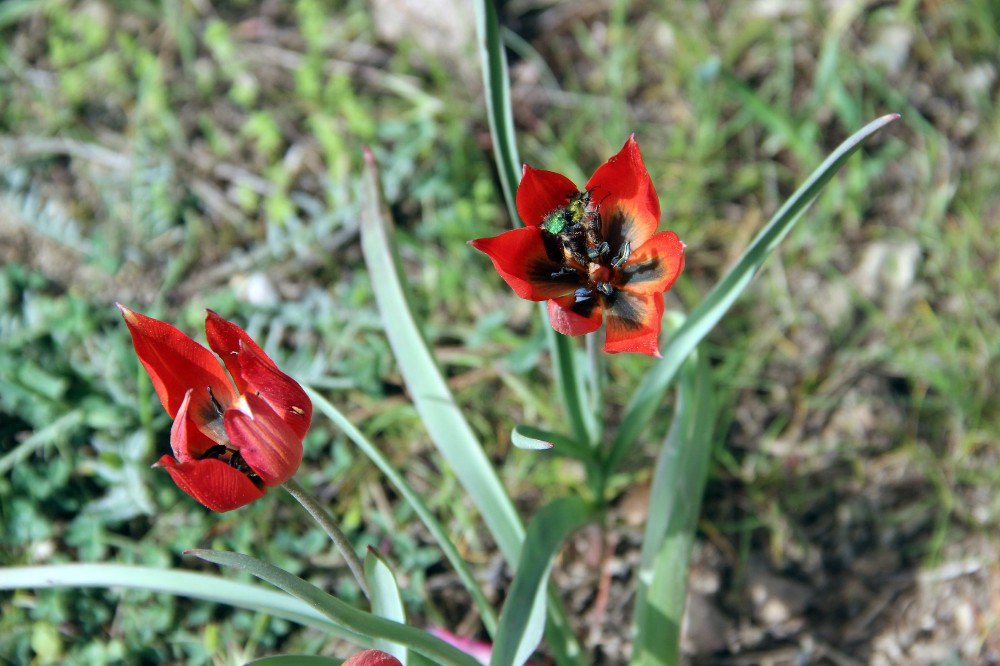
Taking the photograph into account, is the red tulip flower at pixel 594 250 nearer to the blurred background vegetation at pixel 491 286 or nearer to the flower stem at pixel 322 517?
the flower stem at pixel 322 517

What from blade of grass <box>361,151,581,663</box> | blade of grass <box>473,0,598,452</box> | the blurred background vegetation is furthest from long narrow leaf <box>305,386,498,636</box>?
the blurred background vegetation

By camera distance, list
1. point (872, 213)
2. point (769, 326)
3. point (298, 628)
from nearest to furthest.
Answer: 1. point (298, 628)
2. point (769, 326)
3. point (872, 213)

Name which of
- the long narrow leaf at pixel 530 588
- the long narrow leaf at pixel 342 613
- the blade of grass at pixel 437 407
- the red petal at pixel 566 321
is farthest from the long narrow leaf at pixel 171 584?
the red petal at pixel 566 321

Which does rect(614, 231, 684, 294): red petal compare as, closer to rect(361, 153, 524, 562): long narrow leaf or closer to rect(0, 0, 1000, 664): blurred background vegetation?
rect(361, 153, 524, 562): long narrow leaf

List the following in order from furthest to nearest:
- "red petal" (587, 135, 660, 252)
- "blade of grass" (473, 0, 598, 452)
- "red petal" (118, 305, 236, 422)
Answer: "blade of grass" (473, 0, 598, 452)
"red petal" (587, 135, 660, 252)
"red petal" (118, 305, 236, 422)

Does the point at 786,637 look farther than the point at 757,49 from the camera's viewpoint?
No

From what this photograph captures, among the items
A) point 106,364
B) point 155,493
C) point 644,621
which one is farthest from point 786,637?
point 106,364

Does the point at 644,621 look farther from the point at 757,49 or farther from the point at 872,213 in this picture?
the point at 757,49
